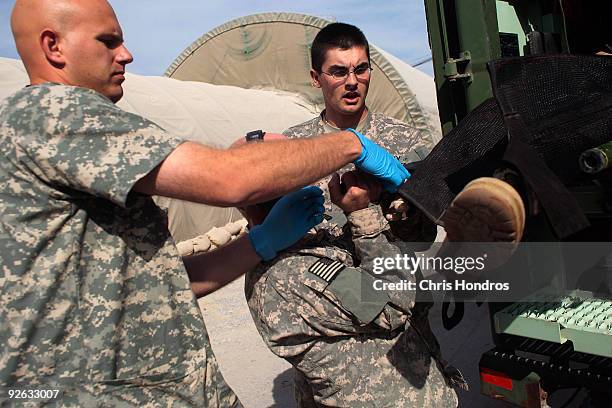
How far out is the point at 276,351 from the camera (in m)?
2.05

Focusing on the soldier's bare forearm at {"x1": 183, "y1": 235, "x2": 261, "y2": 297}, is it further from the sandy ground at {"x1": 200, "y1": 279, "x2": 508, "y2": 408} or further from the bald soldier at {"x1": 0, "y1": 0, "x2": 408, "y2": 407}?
the sandy ground at {"x1": 200, "y1": 279, "x2": 508, "y2": 408}

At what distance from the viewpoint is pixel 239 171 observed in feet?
4.68

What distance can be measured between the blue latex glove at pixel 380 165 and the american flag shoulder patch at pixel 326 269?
1.08 ft

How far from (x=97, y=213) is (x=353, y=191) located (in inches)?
31.0

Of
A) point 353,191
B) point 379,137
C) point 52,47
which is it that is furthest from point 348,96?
point 52,47

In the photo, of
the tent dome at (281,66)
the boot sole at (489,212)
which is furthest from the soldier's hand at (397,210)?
the tent dome at (281,66)

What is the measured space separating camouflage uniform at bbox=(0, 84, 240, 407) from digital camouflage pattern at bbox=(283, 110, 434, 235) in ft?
2.69

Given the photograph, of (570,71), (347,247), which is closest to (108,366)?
(347,247)

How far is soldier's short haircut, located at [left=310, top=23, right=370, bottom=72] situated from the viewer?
7.68ft

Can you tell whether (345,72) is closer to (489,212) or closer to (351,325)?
(351,325)

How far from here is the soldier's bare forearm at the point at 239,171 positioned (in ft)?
4.57

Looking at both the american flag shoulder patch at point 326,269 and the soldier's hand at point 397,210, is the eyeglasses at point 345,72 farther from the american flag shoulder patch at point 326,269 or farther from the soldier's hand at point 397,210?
the american flag shoulder patch at point 326,269

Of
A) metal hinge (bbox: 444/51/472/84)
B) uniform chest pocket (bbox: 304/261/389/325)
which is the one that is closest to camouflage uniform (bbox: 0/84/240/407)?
uniform chest pocket (bbox: 304/261/389/325)

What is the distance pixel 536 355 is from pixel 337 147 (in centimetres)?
108
